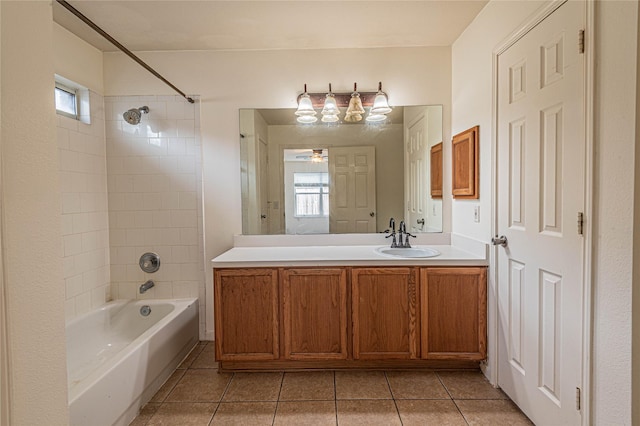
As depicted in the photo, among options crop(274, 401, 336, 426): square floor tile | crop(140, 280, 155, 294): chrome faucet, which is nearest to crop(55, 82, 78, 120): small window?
crop(140, 280, 155, 294): chrome faucet

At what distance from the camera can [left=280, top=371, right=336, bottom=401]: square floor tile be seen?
201 cm

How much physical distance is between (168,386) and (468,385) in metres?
1.95

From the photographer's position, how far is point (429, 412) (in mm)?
1847

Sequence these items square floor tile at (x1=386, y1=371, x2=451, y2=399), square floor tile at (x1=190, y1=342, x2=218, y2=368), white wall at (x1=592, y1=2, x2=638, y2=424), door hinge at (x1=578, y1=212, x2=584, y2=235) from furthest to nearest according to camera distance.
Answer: square floor tile at (x1=190, y1=342, x2=218, y2=368), square floor tile at (x1=386, y1=371, x2=451, y2=399), door hinge at (x1=578, y1=212, x2=584, y2=235), white wall at (x1=592, y1=2, x2=638, y2=424)

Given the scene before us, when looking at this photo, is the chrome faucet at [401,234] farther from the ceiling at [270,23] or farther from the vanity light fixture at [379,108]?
the ceiling at [270,23]

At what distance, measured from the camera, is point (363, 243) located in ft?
8.93

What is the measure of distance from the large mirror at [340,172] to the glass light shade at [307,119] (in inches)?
1.3

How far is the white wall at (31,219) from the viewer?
69cm

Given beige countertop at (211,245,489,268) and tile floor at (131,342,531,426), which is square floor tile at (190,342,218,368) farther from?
beige countertop at (211,245,489,268)

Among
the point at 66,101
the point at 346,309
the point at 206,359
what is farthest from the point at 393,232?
the point at 66,101

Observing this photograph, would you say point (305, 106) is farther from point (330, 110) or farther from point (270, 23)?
point (270, 23)

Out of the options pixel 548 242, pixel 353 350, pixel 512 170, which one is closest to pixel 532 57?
pixel 512 170

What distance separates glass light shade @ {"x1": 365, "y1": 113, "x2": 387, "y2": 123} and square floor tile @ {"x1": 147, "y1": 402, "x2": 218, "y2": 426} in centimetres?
229

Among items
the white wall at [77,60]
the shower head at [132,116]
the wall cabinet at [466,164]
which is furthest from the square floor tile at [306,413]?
the white wall at [77,60]
